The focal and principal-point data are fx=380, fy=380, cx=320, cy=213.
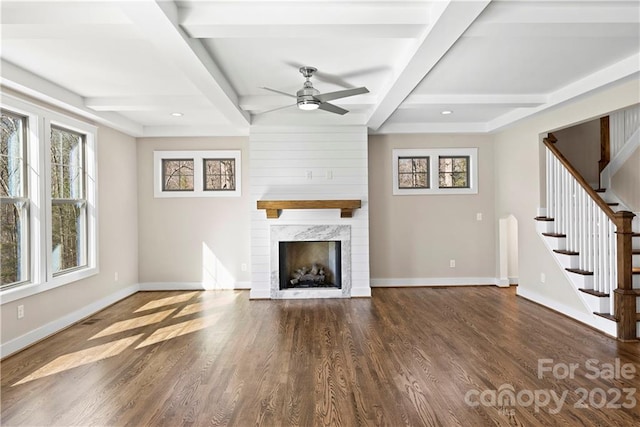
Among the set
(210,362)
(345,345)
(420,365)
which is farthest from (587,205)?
Result: (210,362)

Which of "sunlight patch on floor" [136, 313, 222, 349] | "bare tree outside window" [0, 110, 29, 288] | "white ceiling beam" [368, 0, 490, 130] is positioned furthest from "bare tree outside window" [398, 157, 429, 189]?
"bare tree outside window" [0, 110, 29, 288]

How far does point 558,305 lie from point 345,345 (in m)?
2.88

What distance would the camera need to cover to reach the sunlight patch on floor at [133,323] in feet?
13.4

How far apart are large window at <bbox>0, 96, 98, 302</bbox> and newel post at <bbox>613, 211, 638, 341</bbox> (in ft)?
18.9

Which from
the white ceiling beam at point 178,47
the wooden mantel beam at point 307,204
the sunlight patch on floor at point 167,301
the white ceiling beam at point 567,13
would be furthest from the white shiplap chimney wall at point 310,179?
the white ceiling beam at point 567,13

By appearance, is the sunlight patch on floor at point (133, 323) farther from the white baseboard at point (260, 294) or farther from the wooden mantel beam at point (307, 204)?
the wooden mantel beam at point (307, 204)

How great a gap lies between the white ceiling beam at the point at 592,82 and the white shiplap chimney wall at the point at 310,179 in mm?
2210

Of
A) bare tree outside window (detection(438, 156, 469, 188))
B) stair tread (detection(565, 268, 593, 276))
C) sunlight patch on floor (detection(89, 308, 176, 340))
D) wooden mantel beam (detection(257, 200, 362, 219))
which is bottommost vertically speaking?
sunlight patch on floor (detection(89, 308, 176, 340))

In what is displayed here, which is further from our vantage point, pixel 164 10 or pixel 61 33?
pixel 61 33

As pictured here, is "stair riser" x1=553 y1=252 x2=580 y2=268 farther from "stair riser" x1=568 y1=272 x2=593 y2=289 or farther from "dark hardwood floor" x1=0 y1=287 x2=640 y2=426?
"dark hardwood floor" x1=0 y1=287 x2=640 y2=426

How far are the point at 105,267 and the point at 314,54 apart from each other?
13.3 feet

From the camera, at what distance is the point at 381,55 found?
130 inches

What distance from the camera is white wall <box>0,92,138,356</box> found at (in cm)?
368

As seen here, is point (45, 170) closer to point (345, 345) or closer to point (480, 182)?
point (345, 345)
